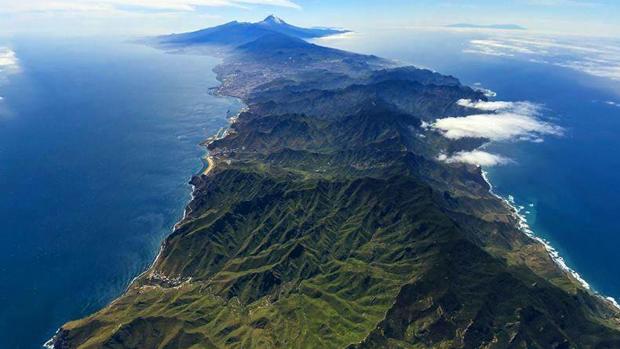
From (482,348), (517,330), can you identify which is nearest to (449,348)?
(482,348)

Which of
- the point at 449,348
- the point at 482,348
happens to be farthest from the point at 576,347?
the point at 449,348

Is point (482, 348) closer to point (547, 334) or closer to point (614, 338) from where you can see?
point (547, 334)

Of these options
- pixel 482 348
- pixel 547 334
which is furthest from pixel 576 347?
pixel 482 348

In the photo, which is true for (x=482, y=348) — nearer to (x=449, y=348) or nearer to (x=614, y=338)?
(x=449, y=348)

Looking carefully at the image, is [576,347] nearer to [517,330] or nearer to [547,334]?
[547,334]

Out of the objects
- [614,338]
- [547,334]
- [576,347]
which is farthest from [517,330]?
[614,338]

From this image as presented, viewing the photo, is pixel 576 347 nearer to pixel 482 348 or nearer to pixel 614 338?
pixel 614 338
